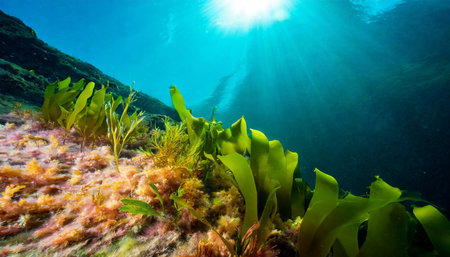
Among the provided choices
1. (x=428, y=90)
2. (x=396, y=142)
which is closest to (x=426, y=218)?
(x=396, y=142)

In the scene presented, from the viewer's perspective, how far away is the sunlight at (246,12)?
1277 inches

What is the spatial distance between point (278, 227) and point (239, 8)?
1751 inches

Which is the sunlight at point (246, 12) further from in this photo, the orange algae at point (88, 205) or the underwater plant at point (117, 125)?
the orange algae at point (88, 205)

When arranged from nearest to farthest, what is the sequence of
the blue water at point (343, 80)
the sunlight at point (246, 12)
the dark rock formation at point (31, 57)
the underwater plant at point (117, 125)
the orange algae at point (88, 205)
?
the orange algae at point (88, 205) → the underwater plant at point (117, 125) → the dark rock formation at point (31, 57) → the blue water at point (343, 80) → the sunlight at point (246, 12)

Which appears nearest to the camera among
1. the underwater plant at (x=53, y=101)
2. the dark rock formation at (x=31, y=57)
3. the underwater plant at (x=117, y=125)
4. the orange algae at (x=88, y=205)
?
the orange algae at (x=88, y=205)

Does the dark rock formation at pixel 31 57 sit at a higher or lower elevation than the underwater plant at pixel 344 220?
higher

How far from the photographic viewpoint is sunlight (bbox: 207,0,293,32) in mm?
Result: 32438

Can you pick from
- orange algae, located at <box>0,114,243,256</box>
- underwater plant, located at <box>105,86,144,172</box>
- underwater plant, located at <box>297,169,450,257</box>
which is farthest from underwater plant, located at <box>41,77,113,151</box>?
underwater plant, located at <box>297,169,450,257</box>

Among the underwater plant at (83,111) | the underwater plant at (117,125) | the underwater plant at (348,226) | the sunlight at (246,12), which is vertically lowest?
the underwater plant at (348,226)

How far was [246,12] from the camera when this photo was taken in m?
36.3

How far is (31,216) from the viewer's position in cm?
87

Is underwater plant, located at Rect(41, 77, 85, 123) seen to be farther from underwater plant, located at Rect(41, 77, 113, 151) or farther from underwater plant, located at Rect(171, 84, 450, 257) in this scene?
underwater plant, located at Rect(171, 84, 450, 257)

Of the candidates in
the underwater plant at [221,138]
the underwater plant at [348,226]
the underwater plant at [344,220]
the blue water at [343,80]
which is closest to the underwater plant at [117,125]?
the underwater plant at [221,138]

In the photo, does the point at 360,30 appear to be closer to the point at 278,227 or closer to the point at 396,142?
the point at 396,142
